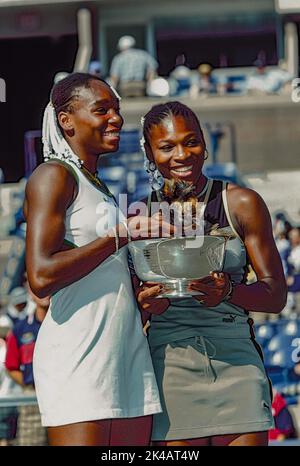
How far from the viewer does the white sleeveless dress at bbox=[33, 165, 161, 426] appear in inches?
89.3

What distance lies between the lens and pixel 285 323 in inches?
212

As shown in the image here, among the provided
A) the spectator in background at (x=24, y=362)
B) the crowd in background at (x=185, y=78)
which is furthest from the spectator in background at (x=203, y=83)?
the spectator in background at (x=24, y=362)

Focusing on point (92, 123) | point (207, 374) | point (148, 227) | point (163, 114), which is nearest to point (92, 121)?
point (92, 123)

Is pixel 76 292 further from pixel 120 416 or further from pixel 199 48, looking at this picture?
pixel 199 48

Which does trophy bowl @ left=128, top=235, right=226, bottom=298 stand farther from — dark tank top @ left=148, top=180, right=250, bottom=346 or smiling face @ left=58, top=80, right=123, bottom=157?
smiling face @ left=58, top=80, right=123, bottom=157

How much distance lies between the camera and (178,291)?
231 cm

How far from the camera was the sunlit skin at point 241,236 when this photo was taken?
232 centimetres

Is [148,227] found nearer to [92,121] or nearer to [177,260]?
[177,260]

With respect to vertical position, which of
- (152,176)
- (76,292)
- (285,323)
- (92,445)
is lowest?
(285,323)

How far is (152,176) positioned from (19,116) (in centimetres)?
231

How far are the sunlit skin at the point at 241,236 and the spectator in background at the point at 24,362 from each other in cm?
171

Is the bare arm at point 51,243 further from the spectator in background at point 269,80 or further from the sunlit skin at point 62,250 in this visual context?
the spectator in background at point 269,80

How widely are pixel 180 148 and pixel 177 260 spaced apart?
0.92 ft
